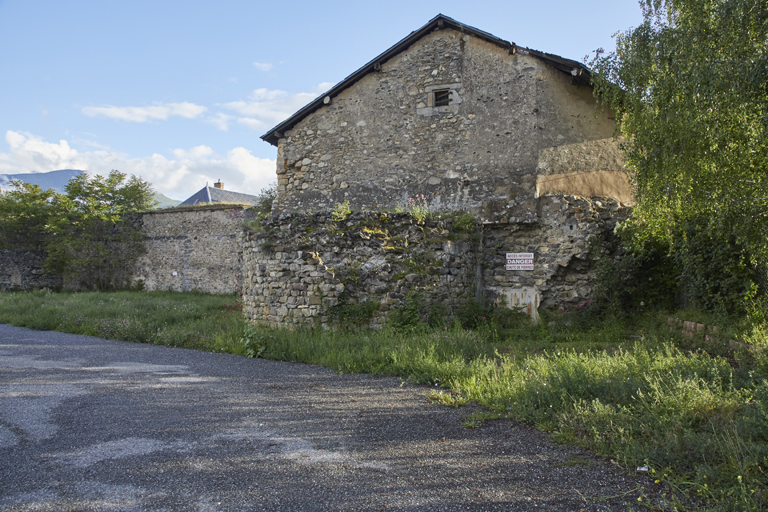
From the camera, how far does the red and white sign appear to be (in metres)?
9.41

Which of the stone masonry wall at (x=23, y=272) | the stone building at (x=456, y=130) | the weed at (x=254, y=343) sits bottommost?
the weed at (x=254, y=343)

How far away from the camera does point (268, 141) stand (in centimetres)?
1345

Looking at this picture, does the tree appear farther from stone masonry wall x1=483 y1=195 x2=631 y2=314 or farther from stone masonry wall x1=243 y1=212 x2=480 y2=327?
stone masonry wall x1=243 y1=212 x2=480 y2=327

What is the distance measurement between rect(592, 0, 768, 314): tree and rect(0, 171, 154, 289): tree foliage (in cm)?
1933

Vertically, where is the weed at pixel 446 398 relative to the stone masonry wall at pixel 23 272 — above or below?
below

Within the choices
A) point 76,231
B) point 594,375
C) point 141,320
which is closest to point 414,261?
point 594,375

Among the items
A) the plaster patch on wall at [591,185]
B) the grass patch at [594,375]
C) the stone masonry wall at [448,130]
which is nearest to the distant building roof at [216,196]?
the stone masonry wall at [448,130]

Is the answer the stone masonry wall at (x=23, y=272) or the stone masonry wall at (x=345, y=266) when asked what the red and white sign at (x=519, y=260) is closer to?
the stone masonry wall at (x=345, y=266)

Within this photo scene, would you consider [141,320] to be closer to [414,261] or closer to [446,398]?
[414,261]

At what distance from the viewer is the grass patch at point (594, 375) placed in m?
3.16

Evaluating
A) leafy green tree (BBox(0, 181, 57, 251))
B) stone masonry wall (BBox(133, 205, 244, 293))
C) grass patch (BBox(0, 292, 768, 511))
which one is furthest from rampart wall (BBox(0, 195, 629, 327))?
leafy green tree (BBox(0, 181, 57, 251))

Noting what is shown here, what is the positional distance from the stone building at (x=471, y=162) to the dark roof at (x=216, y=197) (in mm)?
16514

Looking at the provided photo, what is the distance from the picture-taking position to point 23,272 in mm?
19750

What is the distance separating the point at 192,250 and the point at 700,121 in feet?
57.5
